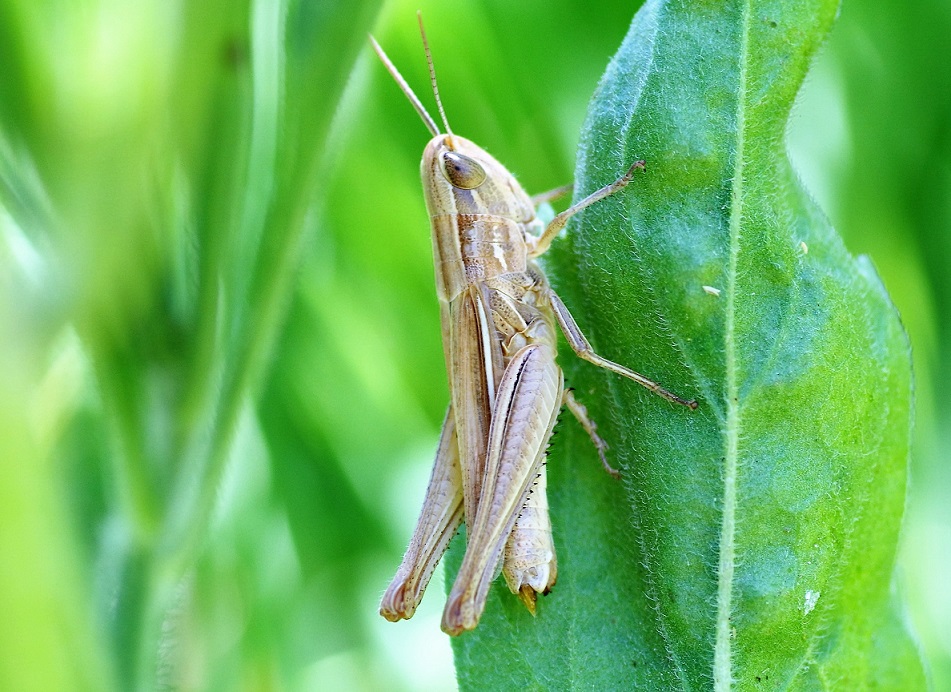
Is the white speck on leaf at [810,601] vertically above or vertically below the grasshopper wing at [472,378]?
below

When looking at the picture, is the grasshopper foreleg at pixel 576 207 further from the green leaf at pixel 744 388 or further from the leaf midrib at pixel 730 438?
the leaf midrib at pixel 730 438

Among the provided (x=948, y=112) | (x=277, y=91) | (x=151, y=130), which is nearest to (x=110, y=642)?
(x=151, y=130)

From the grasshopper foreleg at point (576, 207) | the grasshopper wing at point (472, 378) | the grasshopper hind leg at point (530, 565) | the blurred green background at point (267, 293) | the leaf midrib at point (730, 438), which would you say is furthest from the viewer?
the grasshopper wing at point (472, 378)

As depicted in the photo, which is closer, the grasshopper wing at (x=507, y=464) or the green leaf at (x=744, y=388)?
the green leaf at (x=744, y=388)

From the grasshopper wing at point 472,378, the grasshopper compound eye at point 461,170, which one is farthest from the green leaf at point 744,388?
the grasshopper compound eye at point 461,170

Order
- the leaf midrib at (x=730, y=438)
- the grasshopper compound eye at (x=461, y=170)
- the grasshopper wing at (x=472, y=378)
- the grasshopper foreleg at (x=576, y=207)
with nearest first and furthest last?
the leaf midrib at (x=730, y=438)
the grasshopper foreleg at (x=576, y=207)
the grasshopper wing at (x=472, y=378)
the grasshopper compound eye at (x=461, y=170)

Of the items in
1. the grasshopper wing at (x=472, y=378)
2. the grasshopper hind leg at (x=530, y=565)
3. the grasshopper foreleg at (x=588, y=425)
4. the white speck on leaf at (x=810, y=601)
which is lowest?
the white speck on leaf at (x=810, y=601)

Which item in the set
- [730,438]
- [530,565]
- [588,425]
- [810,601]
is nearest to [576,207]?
[588,425]

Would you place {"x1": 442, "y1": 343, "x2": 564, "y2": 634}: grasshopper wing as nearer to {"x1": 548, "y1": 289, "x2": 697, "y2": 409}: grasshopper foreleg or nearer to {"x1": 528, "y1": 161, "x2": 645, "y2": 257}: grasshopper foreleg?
{"x1": 548, "y1": 289, "x2": 697, "y2": 409}: grasshopper foreleg

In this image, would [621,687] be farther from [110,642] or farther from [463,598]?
[110,642]
